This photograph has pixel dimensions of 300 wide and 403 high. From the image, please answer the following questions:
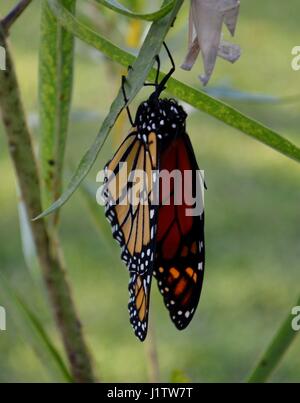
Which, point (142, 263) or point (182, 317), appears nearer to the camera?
A: point (142, 263)

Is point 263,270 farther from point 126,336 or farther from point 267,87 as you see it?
point 267,87

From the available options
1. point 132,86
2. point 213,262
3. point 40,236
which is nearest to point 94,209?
point 40,236

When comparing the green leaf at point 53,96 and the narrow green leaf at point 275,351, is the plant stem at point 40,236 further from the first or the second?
the narrow green leaf at point 275,351

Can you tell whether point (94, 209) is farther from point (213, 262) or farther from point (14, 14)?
point (213, 262)
